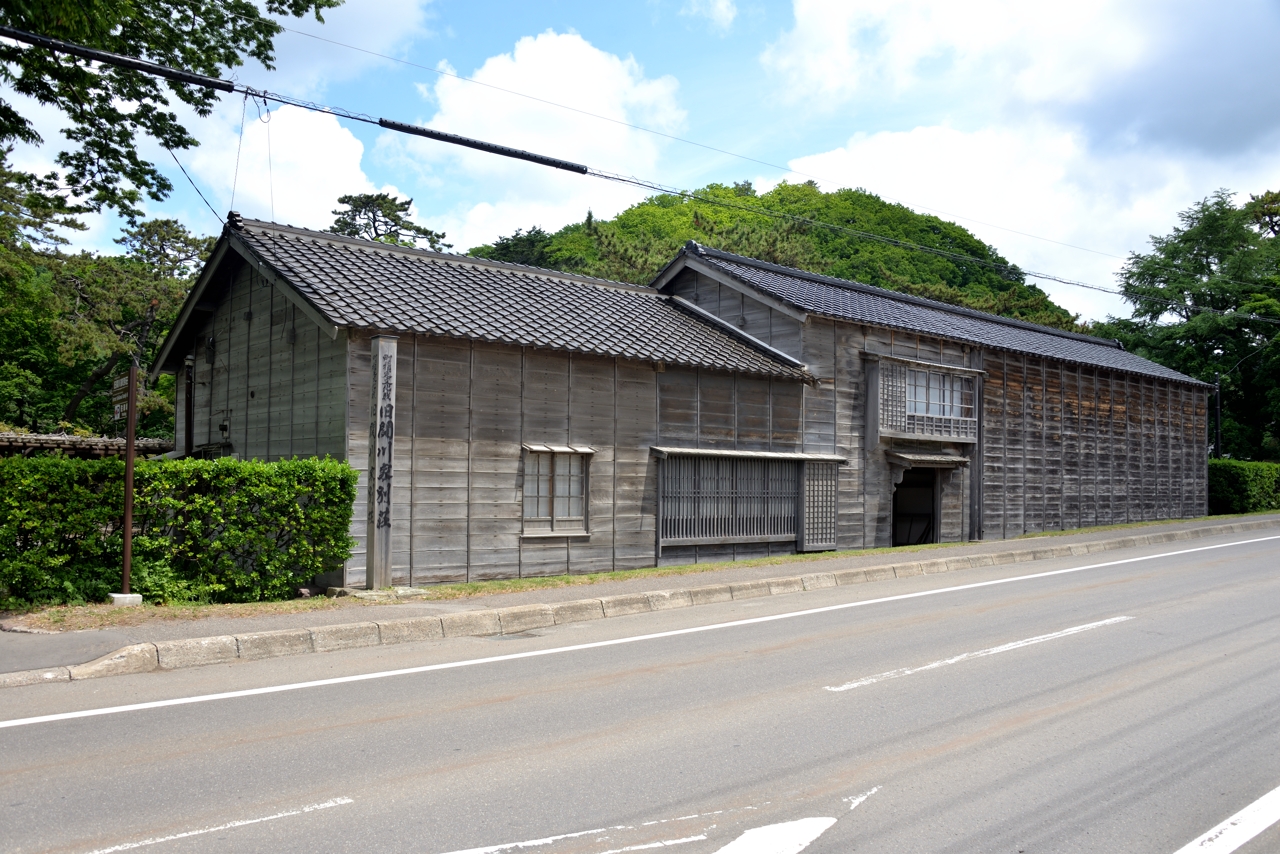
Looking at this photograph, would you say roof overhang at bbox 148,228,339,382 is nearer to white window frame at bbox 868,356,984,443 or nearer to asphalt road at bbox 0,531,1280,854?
asphalt road at bbox 0,531,1280,854

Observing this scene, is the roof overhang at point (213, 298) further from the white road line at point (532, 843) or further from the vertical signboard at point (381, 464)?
the white road line at point (532, 843)

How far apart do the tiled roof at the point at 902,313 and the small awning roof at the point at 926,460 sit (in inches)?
114

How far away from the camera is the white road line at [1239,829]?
4.05 meters

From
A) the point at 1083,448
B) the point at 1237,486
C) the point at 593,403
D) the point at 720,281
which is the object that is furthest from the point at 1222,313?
the point at 593,403

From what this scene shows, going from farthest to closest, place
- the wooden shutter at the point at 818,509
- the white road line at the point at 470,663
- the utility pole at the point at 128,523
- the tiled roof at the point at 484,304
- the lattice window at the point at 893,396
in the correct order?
1. the lattice window at the point at 893,396
2. the wooden shutter at the point at 818,509
3. the tiled roof at the point at 484,304
4. the utility pole at the point at 128,523
5. the white road line at the point at 470,663

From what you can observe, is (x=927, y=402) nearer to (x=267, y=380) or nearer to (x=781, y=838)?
(x=267, y=380)

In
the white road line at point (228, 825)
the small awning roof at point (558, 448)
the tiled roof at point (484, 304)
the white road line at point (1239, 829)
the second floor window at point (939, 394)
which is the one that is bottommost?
the white road line at point (1239, 829)

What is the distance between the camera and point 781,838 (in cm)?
402

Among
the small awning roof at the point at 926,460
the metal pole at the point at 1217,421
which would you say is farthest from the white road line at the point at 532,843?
the metal pole at the point at 1217,421

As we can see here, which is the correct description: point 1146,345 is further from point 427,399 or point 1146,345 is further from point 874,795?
point 874,795

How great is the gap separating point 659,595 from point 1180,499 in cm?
2730

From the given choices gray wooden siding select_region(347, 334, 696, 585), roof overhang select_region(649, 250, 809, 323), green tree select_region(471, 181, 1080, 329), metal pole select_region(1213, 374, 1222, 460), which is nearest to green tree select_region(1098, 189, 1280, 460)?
metal pole select_region(1213, 374, 1222, 460)

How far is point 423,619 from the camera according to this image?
9422mm

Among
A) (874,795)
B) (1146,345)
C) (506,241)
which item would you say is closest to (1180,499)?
(1146,345)
